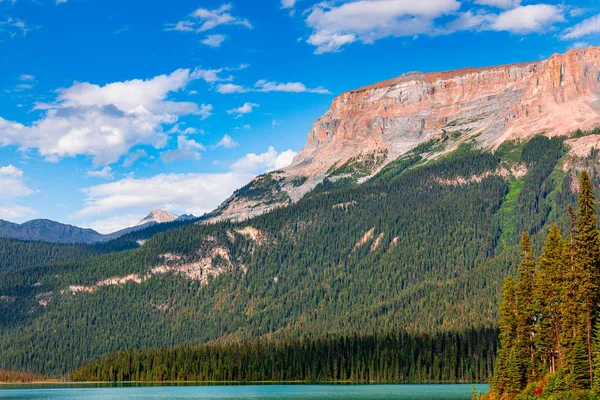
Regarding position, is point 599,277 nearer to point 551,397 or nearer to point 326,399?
point 551,397

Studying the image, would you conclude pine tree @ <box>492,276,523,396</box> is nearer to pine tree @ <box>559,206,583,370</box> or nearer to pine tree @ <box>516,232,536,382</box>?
pine tree @ <box>516,232,536,382</box>

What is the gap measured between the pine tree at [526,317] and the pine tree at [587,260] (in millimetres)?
17087

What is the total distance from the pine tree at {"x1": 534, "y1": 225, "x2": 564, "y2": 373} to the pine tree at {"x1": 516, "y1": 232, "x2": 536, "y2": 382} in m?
1.64

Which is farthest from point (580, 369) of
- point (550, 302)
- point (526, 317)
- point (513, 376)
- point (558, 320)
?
point (526, 317)

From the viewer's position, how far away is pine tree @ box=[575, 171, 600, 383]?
74.2 m

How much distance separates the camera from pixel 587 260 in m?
75.1

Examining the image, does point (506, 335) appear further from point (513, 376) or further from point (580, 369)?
point (580, 369)

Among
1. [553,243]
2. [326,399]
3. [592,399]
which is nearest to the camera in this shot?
[592,399]

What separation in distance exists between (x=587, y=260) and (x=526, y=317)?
66.2 ft

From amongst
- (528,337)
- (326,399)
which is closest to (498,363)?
(528,337)

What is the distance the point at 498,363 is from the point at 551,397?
28421mm

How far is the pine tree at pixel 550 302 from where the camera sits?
8469 centimetres

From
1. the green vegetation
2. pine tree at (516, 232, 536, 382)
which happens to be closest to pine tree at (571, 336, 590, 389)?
the green vegetation

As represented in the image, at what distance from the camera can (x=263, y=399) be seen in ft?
476
